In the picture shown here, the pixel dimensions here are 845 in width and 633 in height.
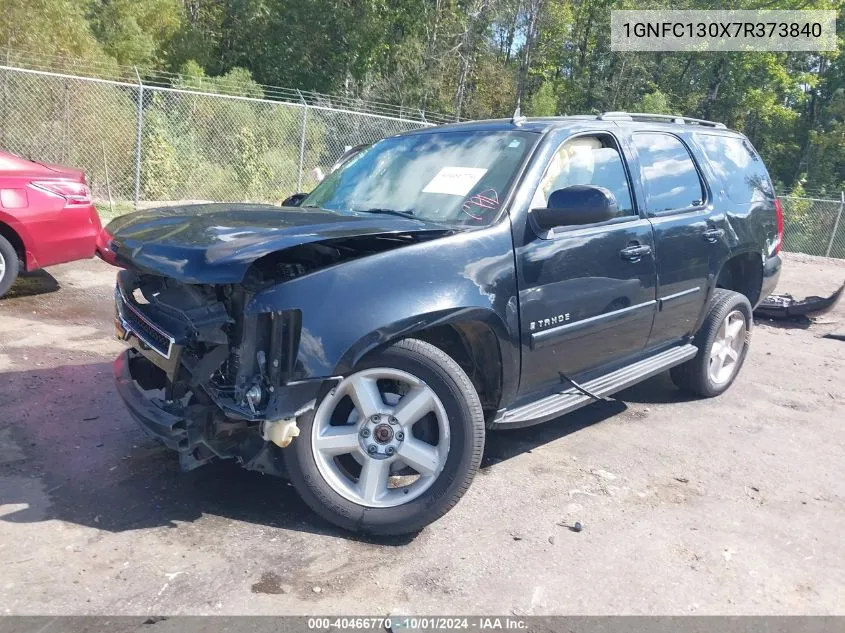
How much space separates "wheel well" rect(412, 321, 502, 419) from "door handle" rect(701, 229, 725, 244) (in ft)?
7.04

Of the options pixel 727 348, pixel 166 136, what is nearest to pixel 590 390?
pixel 727 348

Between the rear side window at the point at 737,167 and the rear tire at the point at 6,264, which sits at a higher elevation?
the rear side window at the point at 737,167

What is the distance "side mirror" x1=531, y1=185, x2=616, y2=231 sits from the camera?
3.50 metres

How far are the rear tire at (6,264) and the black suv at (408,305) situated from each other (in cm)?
355

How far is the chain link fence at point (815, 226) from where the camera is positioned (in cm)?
1880

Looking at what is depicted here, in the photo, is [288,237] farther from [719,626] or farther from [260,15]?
[260,15]

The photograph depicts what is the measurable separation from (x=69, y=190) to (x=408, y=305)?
5126 mm

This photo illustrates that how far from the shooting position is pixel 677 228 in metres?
4.57

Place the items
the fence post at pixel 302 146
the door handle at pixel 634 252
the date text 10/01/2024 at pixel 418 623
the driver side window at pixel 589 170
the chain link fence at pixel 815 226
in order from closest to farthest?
the date text 10/01/2024 at pixel 418 623 < the driver side window at pixel 589 170 < the door handle at pixel 634 252 < the fence post at pixel 302 146 < the chain link fence at pixel 815 226

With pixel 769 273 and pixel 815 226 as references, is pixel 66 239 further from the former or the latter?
pixel 815 226

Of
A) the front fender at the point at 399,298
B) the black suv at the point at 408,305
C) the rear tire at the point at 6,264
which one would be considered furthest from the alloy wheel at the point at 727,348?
the rear tire at the point at 6,264

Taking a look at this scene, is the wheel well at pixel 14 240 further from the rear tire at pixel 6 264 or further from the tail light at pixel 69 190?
the tail light at pixel 69 190

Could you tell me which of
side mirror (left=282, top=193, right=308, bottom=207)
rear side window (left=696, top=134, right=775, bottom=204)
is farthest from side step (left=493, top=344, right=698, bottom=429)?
side mirror (left=282, top=193, right=308, bottom=207)

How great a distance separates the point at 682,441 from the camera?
4.59 m
